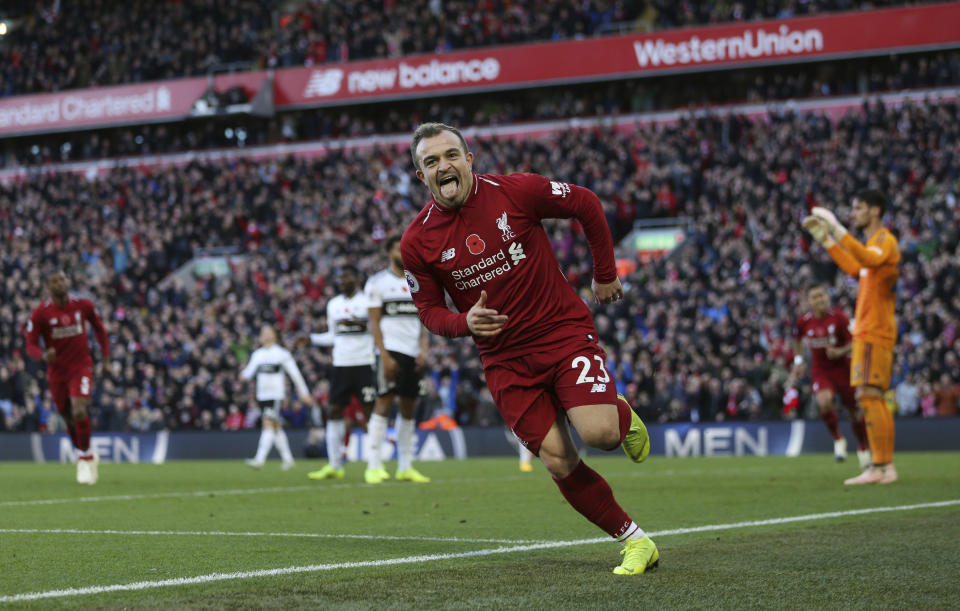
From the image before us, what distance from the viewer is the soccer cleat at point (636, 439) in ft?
19.0

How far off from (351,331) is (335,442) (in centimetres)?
133

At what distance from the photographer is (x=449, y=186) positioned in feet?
18.8

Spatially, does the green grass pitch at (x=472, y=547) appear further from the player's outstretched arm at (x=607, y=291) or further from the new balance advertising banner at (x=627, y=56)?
the new balance advertising banner at (x=627, y=56)

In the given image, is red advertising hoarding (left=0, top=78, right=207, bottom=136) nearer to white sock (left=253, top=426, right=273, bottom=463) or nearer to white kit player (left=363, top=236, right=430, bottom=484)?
A: white sock (left=253, top=426, right=273, bottom=463)

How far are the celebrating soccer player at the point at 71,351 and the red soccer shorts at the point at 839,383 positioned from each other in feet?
27.5

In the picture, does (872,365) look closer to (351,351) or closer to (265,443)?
(351,351)

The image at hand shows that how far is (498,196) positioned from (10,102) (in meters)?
42.8

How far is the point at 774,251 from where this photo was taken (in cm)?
2692

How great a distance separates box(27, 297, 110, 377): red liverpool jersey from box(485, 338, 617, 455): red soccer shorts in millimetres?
8661

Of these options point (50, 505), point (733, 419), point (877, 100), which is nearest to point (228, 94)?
point (877, 100)

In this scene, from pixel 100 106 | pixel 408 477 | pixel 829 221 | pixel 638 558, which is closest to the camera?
pixel 638 558

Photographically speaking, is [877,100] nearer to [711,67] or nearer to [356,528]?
[711,67]

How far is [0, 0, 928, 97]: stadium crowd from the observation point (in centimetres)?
3775

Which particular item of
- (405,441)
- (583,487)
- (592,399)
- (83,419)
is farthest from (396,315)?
(592,399)
